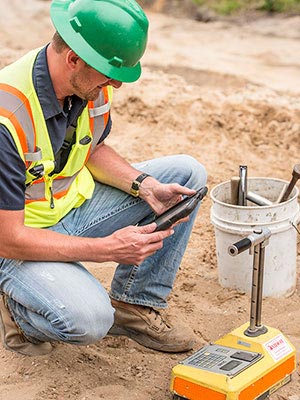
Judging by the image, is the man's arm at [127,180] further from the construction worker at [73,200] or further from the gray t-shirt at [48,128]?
the gray t-shirt at [48,128]

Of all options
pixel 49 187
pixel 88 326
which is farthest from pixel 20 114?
pixel 88 326

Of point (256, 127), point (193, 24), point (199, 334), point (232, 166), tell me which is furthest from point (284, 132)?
point (193, 24)

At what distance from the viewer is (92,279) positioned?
126 inches

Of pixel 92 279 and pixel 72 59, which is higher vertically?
pixel 72 59

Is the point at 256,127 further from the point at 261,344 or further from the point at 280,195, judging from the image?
the point at 261,344

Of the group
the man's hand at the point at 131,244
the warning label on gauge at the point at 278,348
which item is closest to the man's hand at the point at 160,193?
the man's hand at the point at 131,244

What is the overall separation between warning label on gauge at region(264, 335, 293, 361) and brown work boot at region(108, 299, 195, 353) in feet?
1.57

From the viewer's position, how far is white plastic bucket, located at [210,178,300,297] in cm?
379

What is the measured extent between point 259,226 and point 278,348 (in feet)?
2.44

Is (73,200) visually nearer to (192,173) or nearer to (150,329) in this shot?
(192,173)

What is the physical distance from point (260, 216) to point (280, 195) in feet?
0.98

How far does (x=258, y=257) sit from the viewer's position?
3158 millimetres

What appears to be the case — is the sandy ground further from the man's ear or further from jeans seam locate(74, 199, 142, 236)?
the man's ear

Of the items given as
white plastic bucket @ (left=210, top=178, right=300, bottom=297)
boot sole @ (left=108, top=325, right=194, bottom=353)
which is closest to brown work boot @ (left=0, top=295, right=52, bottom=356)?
boot sole @ (left=108, top=325, right=194, bottom=353)
